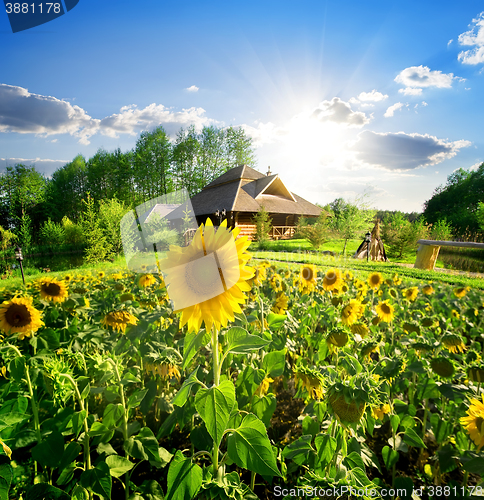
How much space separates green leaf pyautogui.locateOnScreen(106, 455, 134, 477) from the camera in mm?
947

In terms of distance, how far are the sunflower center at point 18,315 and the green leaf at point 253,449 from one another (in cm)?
139

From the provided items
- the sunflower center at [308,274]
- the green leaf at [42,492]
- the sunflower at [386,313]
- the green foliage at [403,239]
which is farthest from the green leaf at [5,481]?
the green foliage at [403,239]

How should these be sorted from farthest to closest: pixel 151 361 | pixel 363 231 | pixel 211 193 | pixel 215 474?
pixel 211 193
pixel 363 231
pixel 151 361
pixel 215 474

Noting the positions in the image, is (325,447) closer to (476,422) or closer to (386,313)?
(476,422)

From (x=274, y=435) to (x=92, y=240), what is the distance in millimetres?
7909

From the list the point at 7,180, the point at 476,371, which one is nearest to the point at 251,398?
the point at 476,371

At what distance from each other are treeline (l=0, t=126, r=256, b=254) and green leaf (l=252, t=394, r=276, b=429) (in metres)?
9.61

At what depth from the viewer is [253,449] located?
68 centimetres

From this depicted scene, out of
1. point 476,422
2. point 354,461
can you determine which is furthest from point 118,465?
point 476,422

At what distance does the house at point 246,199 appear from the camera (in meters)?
14.5

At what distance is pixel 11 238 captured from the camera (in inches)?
379

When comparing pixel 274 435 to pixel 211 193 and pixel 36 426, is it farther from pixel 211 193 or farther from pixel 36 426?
pixel 211 193

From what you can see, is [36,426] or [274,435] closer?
[36,426]

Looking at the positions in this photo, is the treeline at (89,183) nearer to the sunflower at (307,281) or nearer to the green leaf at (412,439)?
the sunflower at (307,281)
